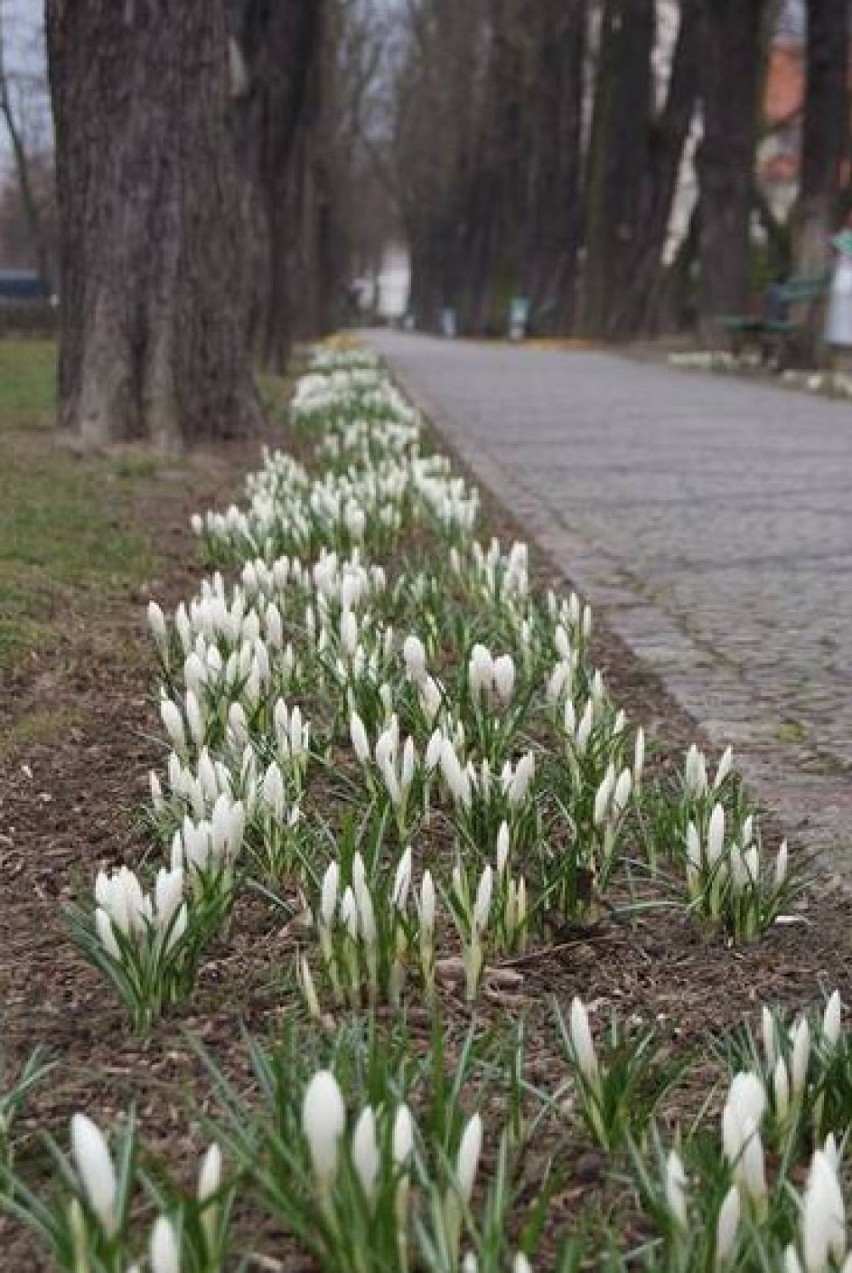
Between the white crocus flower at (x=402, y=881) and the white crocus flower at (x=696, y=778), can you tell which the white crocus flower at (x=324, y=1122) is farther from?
the white crocus flower at (x=696, y=778)

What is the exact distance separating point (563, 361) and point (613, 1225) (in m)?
29.1

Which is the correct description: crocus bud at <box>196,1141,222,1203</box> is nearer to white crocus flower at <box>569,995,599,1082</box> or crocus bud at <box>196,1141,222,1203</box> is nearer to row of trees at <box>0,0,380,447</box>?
white crocus flower at <box>569,995,599,1082</box>

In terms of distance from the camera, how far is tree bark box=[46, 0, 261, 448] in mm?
9266

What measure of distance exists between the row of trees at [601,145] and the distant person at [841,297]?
4.81 feet

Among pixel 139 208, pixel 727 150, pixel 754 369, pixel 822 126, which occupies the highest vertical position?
pixel 822 126

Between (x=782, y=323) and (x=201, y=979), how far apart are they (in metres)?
20.5

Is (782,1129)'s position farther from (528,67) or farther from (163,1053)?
(528,67)

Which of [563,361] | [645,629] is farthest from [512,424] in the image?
[563,361]

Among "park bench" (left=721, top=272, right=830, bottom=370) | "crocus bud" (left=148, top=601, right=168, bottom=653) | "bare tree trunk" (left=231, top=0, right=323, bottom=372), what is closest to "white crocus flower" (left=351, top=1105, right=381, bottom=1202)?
"crocus bud" (left=148, top=601, right=168, bottom=653)

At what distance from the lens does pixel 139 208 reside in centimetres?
937

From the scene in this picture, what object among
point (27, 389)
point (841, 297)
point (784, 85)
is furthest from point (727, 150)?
point (784, 85)

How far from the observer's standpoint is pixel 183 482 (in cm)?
891

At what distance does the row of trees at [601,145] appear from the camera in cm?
2506

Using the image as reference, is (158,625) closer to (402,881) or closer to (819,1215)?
(402,881)
